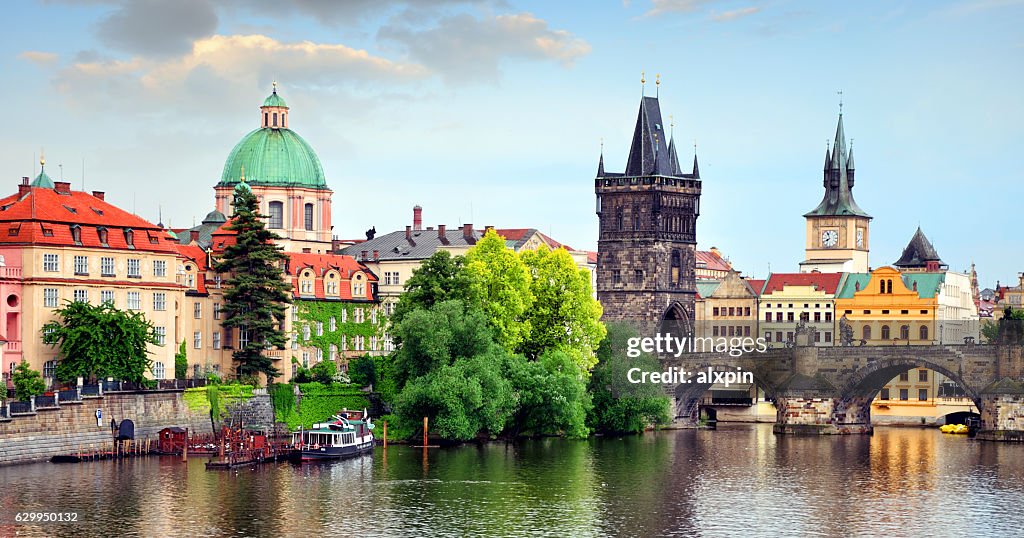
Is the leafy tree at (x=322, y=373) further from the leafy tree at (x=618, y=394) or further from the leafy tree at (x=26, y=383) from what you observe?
the leafy tree at (x=26, y=383)

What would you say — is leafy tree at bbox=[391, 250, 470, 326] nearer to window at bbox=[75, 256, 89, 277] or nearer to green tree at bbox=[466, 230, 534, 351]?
green tree at bbox=[466, 230, 534, 351]

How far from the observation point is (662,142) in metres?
166

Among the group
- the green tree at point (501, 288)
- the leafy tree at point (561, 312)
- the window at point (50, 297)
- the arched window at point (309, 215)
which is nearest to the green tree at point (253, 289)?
the green tree at point (501, 288)

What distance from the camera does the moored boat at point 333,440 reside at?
347 feet

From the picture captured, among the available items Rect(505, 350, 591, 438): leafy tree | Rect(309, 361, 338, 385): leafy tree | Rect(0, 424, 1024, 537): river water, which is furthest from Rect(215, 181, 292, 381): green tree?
Rect(505, 350, 591, 438): leafy tree

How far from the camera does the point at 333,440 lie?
107062 millimetres

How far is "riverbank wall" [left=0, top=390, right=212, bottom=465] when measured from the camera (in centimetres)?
9738

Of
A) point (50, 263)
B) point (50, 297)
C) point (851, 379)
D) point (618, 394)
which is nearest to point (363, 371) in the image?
point (618, 394)

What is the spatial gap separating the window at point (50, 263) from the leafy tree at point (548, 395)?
28.6 m

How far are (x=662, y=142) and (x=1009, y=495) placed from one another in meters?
74.0

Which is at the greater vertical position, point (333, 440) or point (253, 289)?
point (253, 289)

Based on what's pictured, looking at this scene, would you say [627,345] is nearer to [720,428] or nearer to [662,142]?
[720,428]

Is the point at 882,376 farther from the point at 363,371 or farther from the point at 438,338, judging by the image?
the point at 438,338

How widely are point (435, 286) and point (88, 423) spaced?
27378mm
